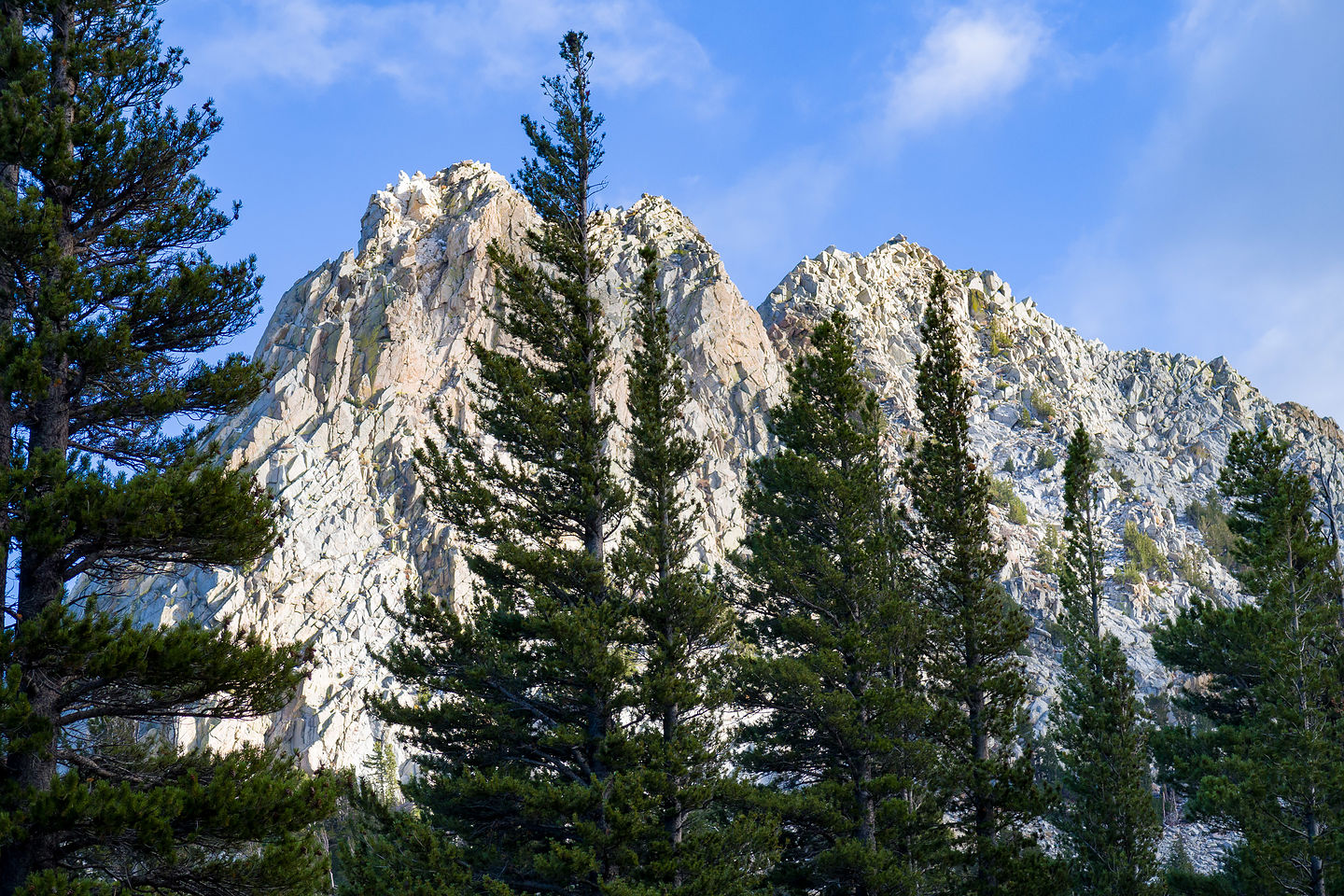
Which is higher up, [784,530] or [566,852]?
[784,530]

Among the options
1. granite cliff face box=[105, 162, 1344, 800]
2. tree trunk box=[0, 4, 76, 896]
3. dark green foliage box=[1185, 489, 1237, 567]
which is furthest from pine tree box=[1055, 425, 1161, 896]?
dark green foliage box=[1185, 489, 1237, 567]

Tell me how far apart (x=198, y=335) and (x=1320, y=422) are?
564ft

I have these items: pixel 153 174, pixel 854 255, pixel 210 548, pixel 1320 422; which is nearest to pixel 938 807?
pixel 210 548

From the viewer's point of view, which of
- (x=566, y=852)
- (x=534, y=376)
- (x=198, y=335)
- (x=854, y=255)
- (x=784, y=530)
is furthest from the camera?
(x=854, y=255)

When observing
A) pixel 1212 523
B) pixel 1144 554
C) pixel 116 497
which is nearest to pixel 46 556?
pixel 116 497

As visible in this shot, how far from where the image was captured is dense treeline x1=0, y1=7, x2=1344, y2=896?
7.98 meters

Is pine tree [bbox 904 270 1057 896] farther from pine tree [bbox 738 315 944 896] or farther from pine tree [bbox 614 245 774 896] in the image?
pine tree [bbox 614 245 774 896]

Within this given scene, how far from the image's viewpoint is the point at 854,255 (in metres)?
141

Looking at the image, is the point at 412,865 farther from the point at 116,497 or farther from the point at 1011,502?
the point at 1011,502

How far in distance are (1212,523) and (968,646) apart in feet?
392

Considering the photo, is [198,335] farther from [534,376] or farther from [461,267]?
[461,267]

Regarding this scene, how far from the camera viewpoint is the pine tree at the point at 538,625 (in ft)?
45.0

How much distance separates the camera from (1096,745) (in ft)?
64.0

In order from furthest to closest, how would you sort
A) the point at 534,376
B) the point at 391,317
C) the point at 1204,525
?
the point at 1204,525, the point at 391,317, the point at 534,376
